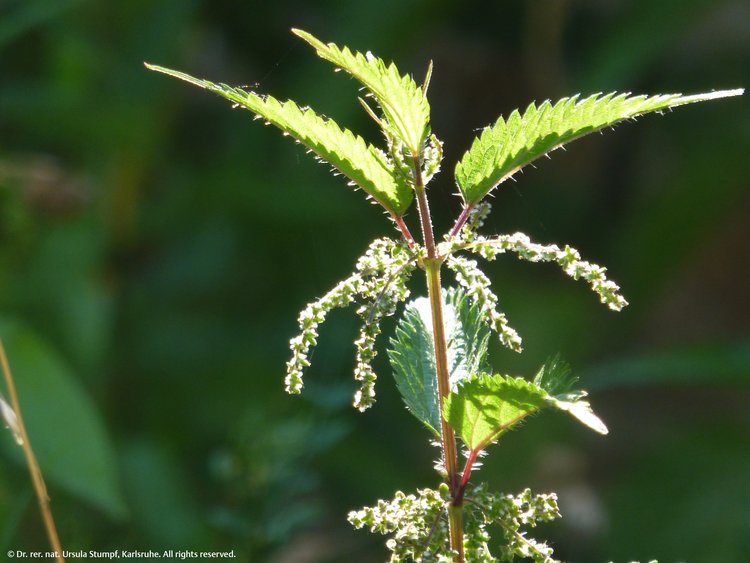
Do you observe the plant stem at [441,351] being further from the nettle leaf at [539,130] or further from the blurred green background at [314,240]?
the blurred green background at [314,240]

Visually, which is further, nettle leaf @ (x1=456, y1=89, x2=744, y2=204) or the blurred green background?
the blurred green background

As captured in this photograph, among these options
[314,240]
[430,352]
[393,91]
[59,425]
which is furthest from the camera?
[314,240]

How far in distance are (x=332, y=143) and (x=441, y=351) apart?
0.10m

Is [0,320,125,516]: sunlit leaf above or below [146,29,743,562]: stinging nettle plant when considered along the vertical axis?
above

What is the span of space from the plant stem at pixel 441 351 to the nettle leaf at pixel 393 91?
0.01 m

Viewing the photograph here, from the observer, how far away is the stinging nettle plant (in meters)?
0.40

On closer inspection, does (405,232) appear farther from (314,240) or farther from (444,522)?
(314,240)

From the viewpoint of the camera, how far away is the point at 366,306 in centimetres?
43

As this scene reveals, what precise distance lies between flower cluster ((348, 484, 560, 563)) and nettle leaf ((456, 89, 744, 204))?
0.13 m

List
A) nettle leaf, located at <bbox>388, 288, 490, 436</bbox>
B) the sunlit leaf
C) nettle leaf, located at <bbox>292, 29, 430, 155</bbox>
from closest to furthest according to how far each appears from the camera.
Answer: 1. nettle leaf, located at <bbox>292, 29, 430, 155</bbox>
2. nettle leaf, located at <bbox>388, 288, 490, 436</bbox>
3. the sunlit leaf

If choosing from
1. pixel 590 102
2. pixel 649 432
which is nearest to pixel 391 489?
pixel 649 432

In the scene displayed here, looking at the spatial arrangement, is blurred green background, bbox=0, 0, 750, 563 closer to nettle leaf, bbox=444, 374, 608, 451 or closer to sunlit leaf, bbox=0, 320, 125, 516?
sunlit leaf, bbox=0, 320, 125, 516

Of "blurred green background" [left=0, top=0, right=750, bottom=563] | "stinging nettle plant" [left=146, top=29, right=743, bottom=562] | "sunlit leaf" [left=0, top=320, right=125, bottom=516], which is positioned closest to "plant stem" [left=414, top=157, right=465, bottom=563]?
"stinging nettle plant" [left=146, top=29, right=743, bottom=562]

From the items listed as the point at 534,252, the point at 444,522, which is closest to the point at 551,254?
the point at 534,252
